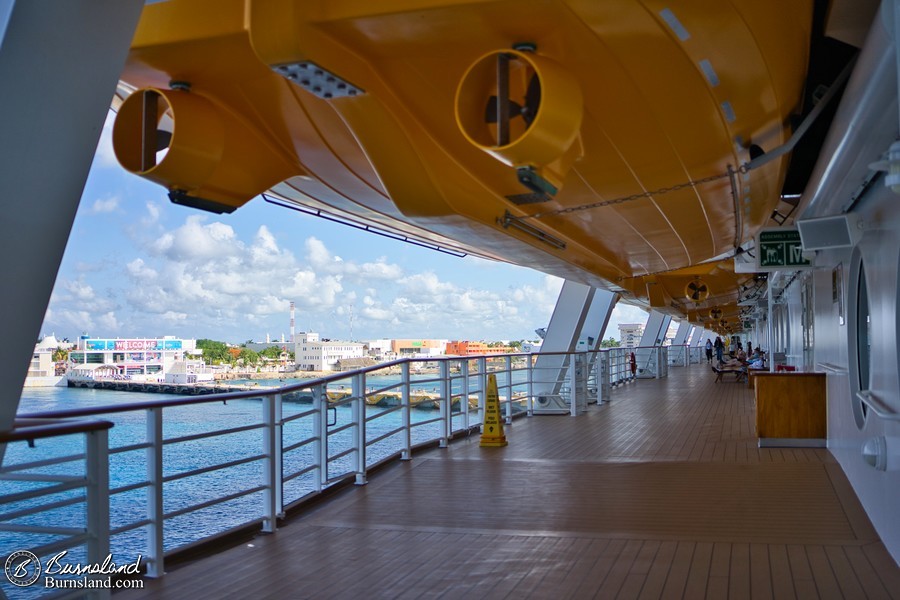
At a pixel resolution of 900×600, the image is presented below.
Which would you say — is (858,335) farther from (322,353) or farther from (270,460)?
(322,353)

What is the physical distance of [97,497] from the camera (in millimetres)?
2566

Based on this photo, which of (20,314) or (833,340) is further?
(833,340)

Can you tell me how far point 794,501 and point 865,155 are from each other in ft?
8.06

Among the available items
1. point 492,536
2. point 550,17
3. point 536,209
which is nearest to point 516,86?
point 550,17

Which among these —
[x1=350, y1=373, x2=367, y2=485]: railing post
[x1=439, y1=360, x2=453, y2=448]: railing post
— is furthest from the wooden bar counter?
[x1=350, y1=373, x2=367, y2=485]: railing post

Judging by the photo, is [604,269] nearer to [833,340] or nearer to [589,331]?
[833,340]

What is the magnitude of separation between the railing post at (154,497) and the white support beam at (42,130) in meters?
0.72

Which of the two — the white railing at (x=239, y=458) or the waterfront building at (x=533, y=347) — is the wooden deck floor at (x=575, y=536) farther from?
the waterfront building at (x=533, y=347)

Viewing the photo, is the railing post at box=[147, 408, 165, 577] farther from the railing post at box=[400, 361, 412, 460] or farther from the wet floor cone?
the wet floor cone

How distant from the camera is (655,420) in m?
9.72

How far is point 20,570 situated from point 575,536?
102 inches

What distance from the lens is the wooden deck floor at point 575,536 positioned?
10.8 feet

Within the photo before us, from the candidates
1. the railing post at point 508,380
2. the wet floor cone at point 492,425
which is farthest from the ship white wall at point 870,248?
the railing post at point 508,380

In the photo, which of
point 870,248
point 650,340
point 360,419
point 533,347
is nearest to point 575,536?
point 360,419
